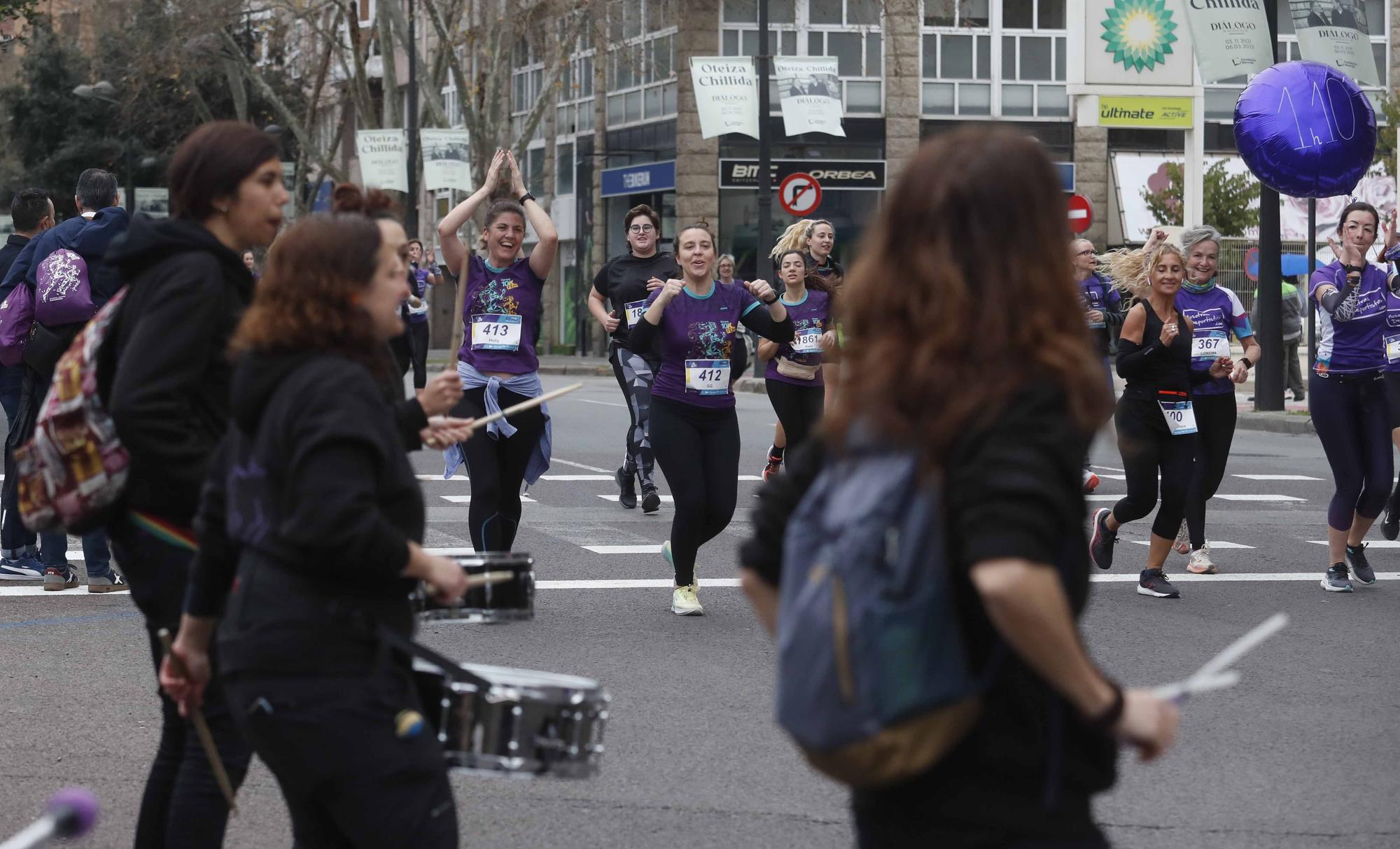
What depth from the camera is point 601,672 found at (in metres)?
7.35

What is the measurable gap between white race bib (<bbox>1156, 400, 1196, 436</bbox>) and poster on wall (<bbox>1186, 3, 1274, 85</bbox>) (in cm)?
1132

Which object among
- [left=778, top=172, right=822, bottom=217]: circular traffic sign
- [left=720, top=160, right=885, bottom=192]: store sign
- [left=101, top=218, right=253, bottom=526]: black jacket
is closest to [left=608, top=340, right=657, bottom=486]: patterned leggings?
[left=101, top=218, right=253, bottom=526]: black jacket

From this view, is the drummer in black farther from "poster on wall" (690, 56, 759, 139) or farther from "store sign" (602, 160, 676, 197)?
"store sign" (602, 160, 676, 197)

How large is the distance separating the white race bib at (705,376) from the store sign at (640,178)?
105 feet

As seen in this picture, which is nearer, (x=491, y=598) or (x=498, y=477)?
(x=491, y=598)

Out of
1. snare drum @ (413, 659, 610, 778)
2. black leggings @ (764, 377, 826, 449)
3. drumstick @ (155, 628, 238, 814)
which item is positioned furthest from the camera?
black leggings @ (764, 377, 826, 449)

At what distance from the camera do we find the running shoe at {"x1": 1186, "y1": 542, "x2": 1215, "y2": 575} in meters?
10.3

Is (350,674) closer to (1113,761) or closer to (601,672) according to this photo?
(1113,761)

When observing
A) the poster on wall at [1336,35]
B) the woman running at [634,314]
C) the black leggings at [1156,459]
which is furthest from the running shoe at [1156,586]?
the poster on wall at [1336,35]

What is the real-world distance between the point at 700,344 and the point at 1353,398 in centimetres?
341

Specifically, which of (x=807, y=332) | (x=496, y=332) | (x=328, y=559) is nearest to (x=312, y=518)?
(x=328, y=559)

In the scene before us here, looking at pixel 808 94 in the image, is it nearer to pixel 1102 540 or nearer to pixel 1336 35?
pixel 1336 35

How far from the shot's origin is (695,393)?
8539 mm

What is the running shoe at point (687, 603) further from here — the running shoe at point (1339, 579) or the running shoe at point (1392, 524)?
the running shoe at point (1392, 524)
